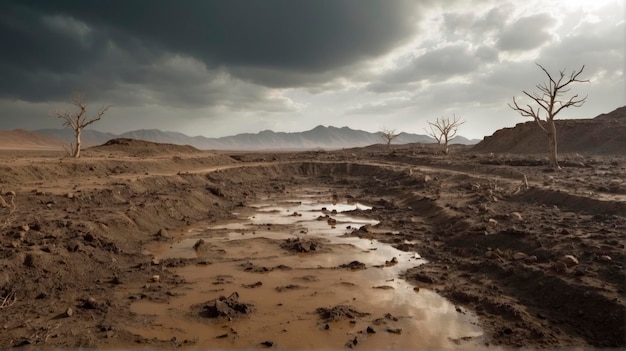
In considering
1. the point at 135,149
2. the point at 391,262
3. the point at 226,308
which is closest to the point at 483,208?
the point at 391,262

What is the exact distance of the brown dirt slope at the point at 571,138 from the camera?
3459 cm

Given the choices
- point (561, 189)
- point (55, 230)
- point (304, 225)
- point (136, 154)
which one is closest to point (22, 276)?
point (55, 230)

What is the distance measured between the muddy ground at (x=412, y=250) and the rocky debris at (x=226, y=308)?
928 millimetres

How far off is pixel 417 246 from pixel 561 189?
6766mm

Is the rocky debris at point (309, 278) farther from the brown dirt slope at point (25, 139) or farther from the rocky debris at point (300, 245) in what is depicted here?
the brown dirt slope at point (25, 139)

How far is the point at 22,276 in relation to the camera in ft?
27.0

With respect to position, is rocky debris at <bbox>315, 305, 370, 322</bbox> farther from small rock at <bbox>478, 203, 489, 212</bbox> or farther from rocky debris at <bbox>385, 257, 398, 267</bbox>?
small rock at <bbox>478, 203, 489, 212</bbox>

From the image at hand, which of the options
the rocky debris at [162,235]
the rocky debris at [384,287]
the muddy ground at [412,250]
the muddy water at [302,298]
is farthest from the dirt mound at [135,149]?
the rocky debris at [384,287]

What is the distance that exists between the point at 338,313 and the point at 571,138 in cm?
4128

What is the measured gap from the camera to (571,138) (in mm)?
39469

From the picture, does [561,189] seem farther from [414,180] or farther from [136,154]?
[136,154]

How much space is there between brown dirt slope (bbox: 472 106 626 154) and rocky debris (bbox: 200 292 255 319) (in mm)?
36014

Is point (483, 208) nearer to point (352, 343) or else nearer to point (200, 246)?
point (352, 343)

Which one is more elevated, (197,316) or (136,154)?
(136,154)
